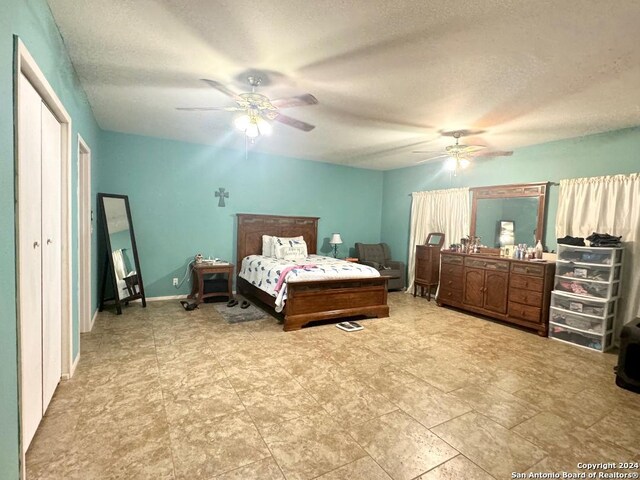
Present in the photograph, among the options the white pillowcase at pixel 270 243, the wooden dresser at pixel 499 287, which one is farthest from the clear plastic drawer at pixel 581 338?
the white pillowcase at pixel 270 243

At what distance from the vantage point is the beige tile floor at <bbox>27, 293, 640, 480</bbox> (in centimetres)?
176

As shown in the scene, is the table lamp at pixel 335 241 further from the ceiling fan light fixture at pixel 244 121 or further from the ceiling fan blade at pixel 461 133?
A: the ceiling fan light fixture at pixel 244 121

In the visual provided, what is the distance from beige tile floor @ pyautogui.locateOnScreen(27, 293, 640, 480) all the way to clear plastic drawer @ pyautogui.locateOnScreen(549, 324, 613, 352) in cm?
19

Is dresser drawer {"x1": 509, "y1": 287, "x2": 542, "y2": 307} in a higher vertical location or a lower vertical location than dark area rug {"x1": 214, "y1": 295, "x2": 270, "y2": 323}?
higher

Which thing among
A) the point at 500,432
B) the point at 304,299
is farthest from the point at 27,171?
the point at 500,432

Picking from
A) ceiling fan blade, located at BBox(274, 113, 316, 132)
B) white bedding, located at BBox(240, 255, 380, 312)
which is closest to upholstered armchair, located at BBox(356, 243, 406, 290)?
white bedding, located at BBox(240, 255, 380, 312)

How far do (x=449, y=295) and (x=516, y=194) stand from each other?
187cm

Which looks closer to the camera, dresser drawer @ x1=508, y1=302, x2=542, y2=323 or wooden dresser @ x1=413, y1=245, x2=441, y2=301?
dresser drawer @ x1=508, y1=302, x2=542, y2=323

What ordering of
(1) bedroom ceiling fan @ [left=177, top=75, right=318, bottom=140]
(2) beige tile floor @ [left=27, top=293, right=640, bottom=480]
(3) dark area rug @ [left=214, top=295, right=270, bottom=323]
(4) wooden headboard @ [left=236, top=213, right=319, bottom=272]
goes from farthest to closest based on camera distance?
(4) wooden headboard @ [left=236, top=213, right=319, bottom=272] → (3) dark area rug @ [left=214, top=295, right=270, bottom=323] → (1) bedroom ceiling fan @ [left=177, top=75, right=318, bottom=140] → (2) beige tile floor @ [left=27, top=293, right=640, bottom=480]

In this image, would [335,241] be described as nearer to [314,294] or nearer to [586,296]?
[314,294]

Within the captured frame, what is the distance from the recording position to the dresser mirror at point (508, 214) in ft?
15.0

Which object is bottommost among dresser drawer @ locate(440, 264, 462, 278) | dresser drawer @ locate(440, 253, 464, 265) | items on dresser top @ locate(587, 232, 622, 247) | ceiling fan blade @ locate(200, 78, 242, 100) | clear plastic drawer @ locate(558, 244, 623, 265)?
dresser drawer @ locate(440, 264, 462, 278)

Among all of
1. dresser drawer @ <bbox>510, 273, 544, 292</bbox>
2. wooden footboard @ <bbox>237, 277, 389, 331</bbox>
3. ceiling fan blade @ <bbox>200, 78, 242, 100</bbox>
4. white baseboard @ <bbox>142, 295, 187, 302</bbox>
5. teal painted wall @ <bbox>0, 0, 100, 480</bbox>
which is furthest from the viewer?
white baseboard @ <bbox>142, 295, 187, 302</bbox>

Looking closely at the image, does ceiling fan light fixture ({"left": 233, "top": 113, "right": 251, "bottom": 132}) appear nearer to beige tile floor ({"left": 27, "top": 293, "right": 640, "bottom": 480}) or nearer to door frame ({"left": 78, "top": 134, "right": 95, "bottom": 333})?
door frame ({"left": 78, "top": 134, "right": 95, "bottom": 333})
